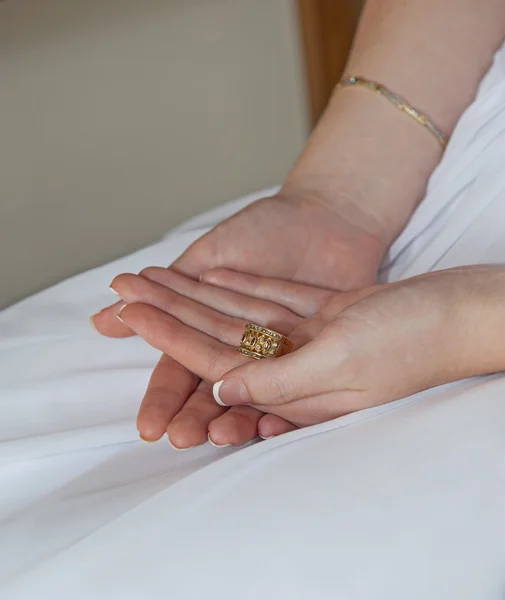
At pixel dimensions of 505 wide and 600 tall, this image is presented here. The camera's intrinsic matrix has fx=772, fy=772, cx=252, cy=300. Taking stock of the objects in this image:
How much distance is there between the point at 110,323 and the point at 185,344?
121mm

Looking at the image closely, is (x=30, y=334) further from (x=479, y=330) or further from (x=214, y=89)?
(x=214, y=89)

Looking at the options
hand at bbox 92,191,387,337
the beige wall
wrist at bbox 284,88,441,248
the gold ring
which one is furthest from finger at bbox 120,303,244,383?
the beige wall

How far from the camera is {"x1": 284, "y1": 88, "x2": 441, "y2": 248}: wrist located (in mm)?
1011

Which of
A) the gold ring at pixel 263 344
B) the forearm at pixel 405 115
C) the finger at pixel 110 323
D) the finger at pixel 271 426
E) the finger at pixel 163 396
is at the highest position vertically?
the forearm at pixel 405 115

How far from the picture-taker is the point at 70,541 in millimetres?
543

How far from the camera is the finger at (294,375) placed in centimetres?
65

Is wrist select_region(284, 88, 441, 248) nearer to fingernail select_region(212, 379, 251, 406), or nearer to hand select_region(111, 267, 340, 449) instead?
hand select_region(111, 267, 340, 449)

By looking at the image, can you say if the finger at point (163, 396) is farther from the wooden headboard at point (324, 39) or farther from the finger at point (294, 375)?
the wooden headboard at point (324, 39)

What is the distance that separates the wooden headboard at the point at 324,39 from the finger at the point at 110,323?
1519 mm

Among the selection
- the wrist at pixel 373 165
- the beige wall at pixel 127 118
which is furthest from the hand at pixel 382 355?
the beige wall at pixel 127 118

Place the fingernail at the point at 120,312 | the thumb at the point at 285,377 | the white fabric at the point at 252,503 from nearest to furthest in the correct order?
the white fabric at the point at 252,503 → the thumb at the point at 285,377 → the fingernail at the point at 120,312

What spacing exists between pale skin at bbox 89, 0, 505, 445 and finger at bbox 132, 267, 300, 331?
0.09 m

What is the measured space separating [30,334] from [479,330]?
0.48 m

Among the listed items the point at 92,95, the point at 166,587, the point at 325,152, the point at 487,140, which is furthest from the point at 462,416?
the point at 92,95
